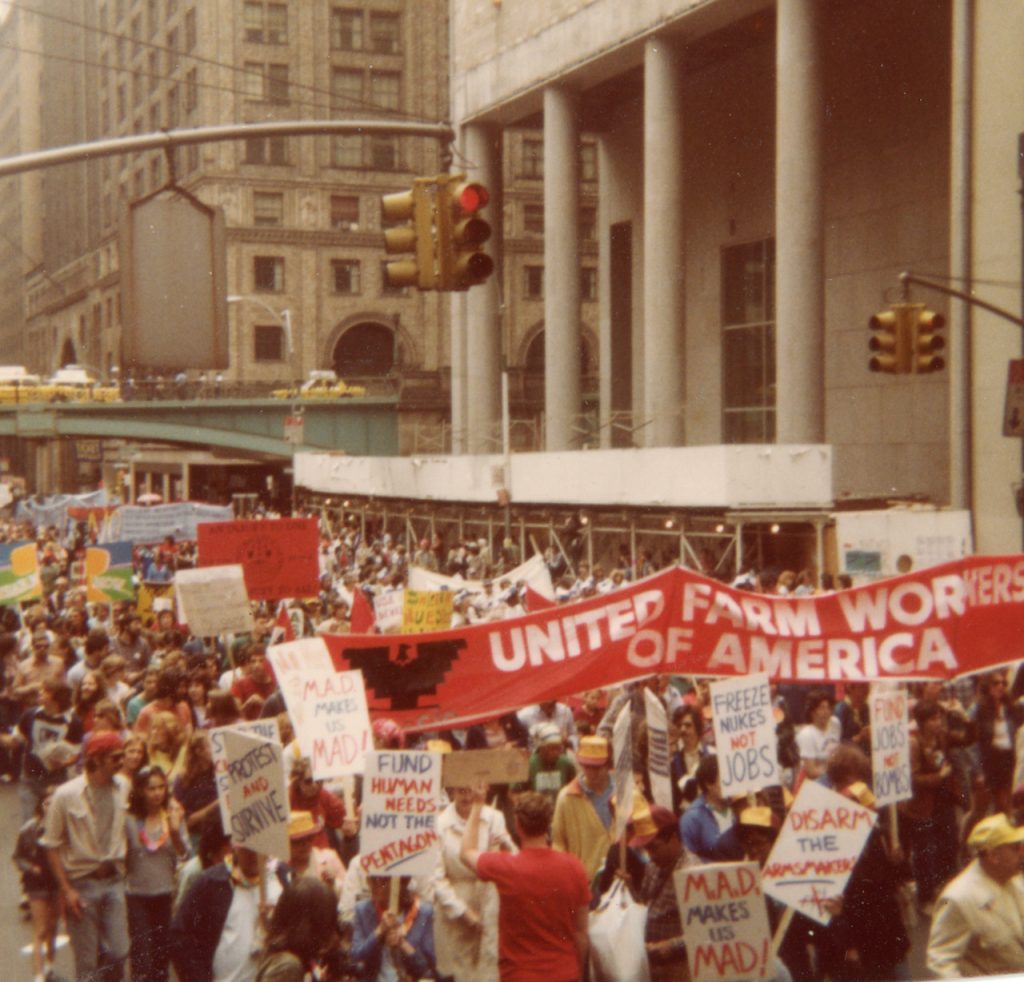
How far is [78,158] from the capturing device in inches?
379

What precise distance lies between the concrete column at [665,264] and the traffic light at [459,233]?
25278 mm

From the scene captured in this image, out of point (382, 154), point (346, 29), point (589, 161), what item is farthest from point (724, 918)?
point (589, 161)

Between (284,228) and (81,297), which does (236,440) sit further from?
(81,297)

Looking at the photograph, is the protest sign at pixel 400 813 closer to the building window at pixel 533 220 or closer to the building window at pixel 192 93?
the building window at pixel 192 93

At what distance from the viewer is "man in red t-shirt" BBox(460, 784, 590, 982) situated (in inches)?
283

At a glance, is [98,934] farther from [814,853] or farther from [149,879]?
[814,853]

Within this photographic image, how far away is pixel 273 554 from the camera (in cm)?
1694

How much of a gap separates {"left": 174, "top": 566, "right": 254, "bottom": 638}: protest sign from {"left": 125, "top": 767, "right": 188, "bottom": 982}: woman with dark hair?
568cm

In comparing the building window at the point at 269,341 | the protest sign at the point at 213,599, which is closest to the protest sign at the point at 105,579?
the protest sign at the point at 213,599

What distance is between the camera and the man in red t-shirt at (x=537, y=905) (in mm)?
7184

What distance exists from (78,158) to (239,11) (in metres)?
12.5

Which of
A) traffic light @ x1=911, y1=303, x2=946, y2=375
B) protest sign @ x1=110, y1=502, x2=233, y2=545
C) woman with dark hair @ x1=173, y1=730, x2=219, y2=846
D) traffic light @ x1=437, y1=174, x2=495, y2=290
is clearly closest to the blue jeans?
woman with dark hair @ x1=173, y1=730, x2=219, y2=846

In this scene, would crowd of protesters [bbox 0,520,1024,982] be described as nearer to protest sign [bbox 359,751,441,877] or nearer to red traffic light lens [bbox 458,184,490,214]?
protest sign [bbox 359,751,441,877]

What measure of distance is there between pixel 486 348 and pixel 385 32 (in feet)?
59.4
